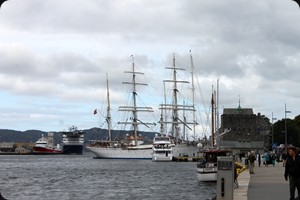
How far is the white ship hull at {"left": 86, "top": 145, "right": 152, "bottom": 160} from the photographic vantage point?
14850 centimetres

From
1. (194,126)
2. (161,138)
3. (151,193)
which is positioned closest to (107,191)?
(151,193)

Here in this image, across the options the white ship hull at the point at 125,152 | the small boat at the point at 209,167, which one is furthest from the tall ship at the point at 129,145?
the small boat at the point at 209,167

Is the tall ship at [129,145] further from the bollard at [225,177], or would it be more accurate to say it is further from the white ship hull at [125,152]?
the bollard at [225,177]

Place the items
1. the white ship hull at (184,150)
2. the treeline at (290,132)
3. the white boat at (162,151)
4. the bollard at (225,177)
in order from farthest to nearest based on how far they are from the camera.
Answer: the white ship hull at (184,150) < the treeline at (290,132) < the white boat at (162,151) < the bollard at (225,177)

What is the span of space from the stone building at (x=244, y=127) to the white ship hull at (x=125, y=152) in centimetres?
2986

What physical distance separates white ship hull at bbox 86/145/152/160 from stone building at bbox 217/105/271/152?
29.9 metres

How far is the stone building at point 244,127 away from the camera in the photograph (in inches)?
6812

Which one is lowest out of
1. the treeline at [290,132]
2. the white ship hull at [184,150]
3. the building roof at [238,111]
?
the white ship hull at [184,150]

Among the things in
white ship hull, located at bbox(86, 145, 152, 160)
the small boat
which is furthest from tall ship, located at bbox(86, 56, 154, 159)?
the small boat

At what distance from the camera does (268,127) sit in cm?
18525

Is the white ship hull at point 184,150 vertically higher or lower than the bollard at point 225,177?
higher

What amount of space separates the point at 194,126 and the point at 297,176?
135042mm

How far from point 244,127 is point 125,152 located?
4466cm

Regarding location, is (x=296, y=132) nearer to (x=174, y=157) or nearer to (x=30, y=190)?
(x=174, y=157)
